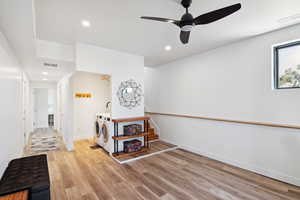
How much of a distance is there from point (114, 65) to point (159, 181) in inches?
117

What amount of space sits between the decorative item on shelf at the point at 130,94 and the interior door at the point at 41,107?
6692 millimetres

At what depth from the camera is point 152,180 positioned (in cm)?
260

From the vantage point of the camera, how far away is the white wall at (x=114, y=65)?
10.9 feet

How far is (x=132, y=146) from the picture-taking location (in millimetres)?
3859

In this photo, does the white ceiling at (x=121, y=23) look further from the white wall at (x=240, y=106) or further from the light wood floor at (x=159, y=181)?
the light wood floor at (x=159, y=181)

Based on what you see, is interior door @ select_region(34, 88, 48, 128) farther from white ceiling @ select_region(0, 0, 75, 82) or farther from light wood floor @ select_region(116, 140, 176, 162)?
light wood floor @ select_region(116, 140, 176, 162)

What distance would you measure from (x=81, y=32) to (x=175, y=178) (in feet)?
11.1

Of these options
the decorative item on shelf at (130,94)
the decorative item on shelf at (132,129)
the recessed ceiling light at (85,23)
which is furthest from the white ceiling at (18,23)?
the decorative item on shelf at (132,129)

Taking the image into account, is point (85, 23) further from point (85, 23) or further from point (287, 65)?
point (287, 65)

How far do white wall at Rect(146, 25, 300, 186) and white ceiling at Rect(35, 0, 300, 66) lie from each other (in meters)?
0.41

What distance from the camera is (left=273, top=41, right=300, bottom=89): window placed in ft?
8.26

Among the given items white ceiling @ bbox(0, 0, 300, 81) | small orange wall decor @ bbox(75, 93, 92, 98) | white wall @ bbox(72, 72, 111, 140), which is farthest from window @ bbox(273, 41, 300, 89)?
small orange wall decor @ bbox(75, 93, 92, 98)

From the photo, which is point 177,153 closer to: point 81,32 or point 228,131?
point 228,131

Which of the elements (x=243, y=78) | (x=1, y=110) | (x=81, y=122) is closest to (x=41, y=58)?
(x=1, y=110)
